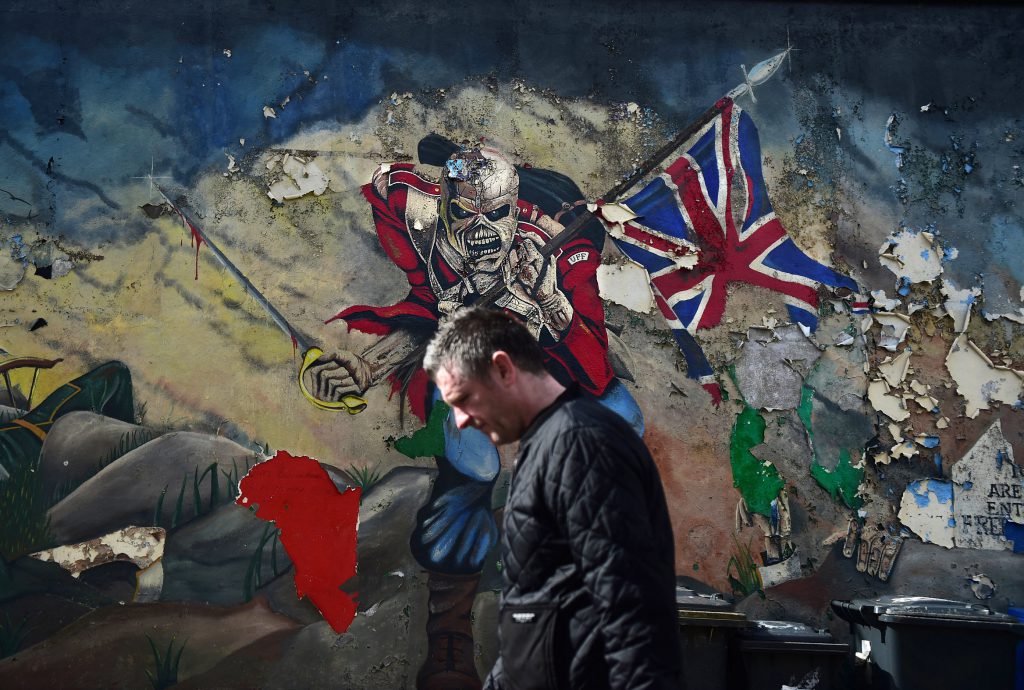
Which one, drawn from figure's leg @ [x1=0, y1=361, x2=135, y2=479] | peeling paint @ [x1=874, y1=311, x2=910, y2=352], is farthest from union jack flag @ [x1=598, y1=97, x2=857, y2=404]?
figure's leg @ [x1=0, y1=361, x2=135, y2=479]

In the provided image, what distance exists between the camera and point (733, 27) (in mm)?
7039

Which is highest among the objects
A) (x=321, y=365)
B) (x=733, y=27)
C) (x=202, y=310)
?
(x=733, y=27)

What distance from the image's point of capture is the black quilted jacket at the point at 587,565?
7.44ft

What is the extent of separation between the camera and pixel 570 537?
2373 mm

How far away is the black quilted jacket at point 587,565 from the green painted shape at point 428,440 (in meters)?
4.03

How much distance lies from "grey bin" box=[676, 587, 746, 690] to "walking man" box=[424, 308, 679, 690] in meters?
3.06

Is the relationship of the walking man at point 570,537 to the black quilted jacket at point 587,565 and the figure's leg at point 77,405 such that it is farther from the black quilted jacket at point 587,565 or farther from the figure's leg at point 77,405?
the figure's leg at point 77,405

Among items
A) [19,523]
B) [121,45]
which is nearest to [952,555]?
[19,523]

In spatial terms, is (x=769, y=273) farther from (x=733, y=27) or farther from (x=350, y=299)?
(x=350, y=299)

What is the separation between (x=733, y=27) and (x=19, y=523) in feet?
20.3

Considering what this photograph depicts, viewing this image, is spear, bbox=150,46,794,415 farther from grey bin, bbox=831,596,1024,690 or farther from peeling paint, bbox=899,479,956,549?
grey bin, bbox=831,596,1024,690

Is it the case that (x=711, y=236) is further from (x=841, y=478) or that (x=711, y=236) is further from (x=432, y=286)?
(x=432, y=286)

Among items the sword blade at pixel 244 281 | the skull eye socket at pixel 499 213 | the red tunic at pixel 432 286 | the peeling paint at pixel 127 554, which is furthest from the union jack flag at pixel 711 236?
the peeling paint at pixel 127 554

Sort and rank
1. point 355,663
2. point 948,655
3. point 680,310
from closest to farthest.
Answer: point 948,655 → point 355,663 → point 680,310
